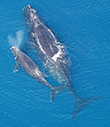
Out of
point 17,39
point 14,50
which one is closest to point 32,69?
point 14,50

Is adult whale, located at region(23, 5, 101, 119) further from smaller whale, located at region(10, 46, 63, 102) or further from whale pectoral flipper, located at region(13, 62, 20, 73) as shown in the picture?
whale pectoral flipper, located at region(13, 62, 20, 73)

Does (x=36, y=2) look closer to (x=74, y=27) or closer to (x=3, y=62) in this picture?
(x=74, y=27)

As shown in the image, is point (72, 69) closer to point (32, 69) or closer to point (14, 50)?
point (32, 69)

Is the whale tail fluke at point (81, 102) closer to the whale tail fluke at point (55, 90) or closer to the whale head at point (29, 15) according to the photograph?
the whale tail fluke at point (55, 90)

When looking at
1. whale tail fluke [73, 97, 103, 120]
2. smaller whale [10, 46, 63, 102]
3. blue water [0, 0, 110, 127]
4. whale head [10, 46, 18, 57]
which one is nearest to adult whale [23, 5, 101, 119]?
whale tail fluke [73, 97, 103, 120]

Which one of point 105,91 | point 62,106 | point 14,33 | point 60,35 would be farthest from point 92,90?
point 14,33

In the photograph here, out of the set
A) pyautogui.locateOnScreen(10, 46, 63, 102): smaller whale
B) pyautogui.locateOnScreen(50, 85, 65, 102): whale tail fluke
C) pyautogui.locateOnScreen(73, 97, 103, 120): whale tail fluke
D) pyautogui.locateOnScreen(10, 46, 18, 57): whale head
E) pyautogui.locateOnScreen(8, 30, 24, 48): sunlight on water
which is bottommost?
pyautogui.locateOnScreen(73, 97, 103, 120): whale tail fluke

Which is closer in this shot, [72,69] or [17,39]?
[72,69]
